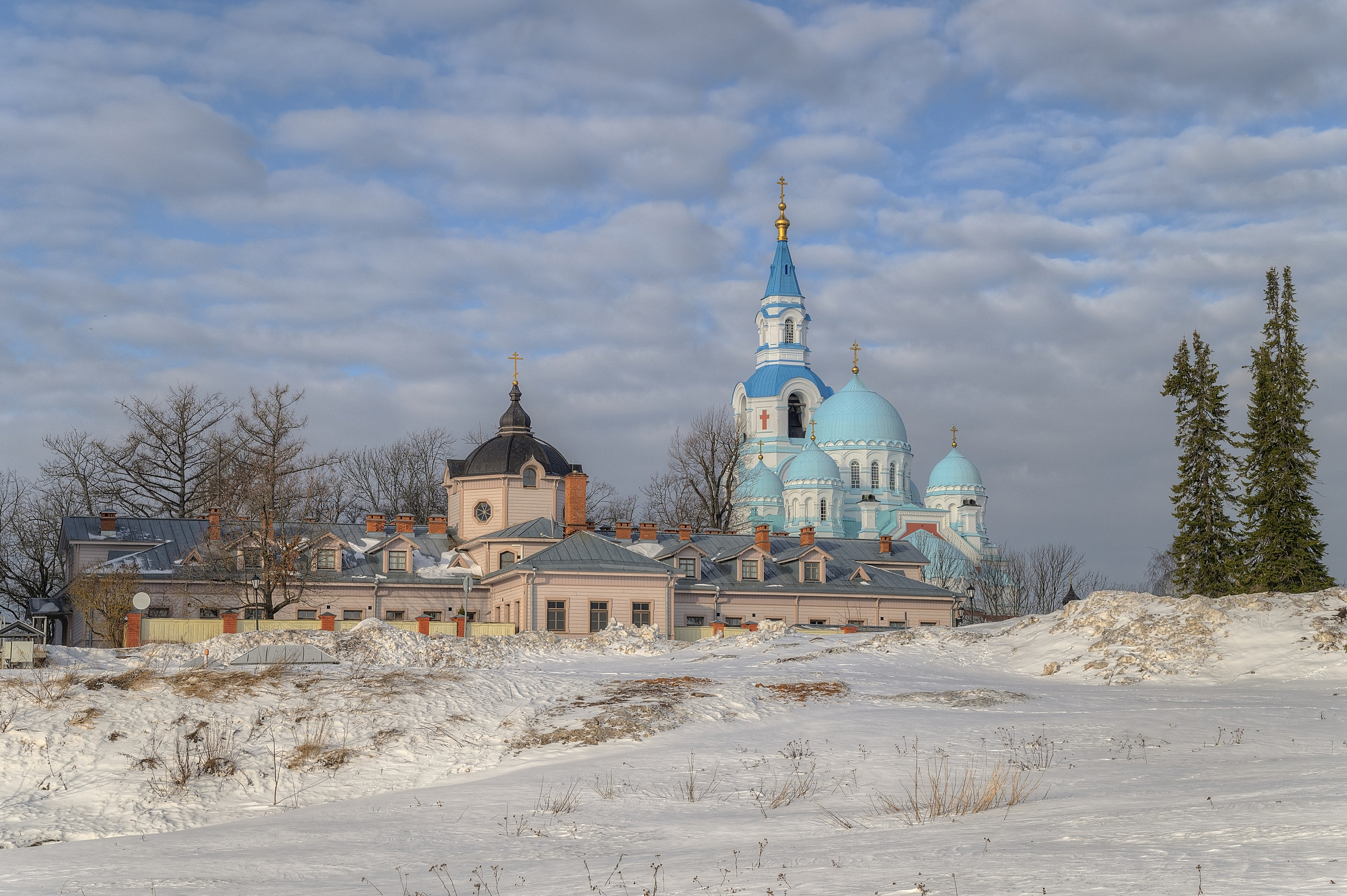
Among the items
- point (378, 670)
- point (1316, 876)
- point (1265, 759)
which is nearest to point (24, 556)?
point (378, 670)

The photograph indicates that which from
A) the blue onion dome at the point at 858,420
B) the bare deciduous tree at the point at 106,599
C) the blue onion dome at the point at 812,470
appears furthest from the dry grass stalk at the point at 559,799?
the blue onion dome at the point at 858,420

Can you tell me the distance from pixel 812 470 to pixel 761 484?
11.8ft

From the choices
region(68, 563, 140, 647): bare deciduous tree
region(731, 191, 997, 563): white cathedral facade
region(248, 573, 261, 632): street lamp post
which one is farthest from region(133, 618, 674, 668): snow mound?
region(731, 191, 997, 563): white cathedral facade

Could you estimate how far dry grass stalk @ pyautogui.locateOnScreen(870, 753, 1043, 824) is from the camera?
1435 cm

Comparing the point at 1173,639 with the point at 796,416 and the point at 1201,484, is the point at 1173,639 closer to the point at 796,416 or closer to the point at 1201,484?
the point at 1201,484

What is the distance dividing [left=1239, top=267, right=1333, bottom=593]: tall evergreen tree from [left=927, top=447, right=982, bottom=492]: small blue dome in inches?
1906

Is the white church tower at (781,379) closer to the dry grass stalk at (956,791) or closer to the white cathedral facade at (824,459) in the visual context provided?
the white cathedral facade at (824,459)

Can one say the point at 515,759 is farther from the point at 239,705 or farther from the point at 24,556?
the point at 24,556

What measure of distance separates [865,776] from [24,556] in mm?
54327

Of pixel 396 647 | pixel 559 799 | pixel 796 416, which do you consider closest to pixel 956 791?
pixel 559 799

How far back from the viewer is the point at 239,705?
22.4 m

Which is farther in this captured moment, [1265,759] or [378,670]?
[378,670]

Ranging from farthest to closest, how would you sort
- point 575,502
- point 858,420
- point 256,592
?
point 858,420, point 575,502, point 256,592

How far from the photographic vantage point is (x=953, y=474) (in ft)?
303
